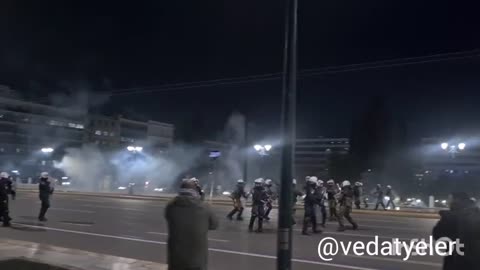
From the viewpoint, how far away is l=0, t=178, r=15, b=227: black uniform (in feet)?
52.1

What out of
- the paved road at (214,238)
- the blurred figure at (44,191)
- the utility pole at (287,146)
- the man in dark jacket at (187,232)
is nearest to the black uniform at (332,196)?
the paved road at (214,238)

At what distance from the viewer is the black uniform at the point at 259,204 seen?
16.4 metres

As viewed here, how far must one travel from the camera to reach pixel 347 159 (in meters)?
63.0

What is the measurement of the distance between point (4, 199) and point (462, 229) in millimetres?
14454

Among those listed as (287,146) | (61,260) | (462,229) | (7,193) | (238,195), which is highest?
(287,146)

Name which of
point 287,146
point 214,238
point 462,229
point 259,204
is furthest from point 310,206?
point 462,229

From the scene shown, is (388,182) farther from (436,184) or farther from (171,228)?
(171,228)

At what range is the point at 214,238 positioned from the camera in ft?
46.2

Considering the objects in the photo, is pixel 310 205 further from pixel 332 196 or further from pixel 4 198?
pixel 4 198

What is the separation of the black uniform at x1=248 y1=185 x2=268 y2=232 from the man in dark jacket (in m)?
11.1

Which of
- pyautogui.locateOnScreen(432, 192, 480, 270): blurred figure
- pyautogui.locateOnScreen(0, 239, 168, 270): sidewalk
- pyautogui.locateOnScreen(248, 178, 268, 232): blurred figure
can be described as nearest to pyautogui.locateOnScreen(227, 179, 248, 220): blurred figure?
pyautogui.locateOnScreen(248, 178, 268, 232): blurred figure

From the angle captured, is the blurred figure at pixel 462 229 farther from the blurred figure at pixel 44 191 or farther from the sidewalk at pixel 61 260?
the blurred figure at pixel 44 191

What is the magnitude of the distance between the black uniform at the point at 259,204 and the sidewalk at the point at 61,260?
7.13 m

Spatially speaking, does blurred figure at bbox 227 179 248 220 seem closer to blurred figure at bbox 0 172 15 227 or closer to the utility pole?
blurred figure at bbox 0 172 15 227
